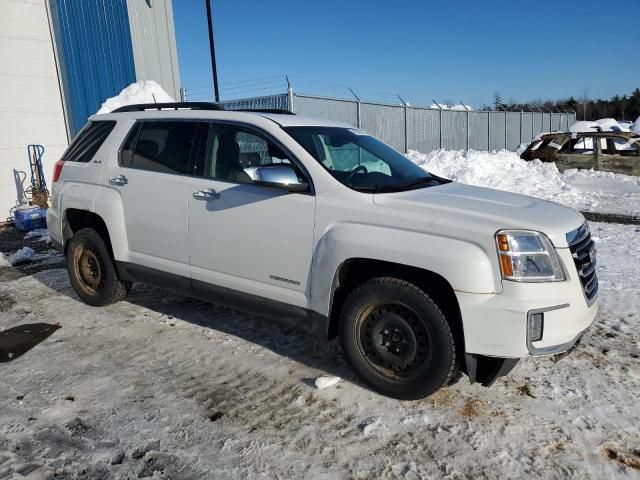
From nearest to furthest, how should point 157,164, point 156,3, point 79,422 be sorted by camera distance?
point 79,422, point 157,164, point 156,3

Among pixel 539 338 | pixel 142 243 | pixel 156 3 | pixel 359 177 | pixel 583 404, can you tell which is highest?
pixel 156 3

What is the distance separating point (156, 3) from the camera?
13117 mm

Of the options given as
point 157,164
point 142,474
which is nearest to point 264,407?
point 142,474

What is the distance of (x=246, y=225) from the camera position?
3.93 meters

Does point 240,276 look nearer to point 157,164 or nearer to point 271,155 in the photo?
point 271,155

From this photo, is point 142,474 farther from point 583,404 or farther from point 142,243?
point 583,404

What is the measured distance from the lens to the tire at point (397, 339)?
3217 millimetres

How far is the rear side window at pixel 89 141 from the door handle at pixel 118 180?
51 cm

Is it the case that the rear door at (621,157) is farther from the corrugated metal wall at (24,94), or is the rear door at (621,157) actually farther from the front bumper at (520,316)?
the corrugated metal wall at (24,94)

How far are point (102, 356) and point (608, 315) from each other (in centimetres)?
450

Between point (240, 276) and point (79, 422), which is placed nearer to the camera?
point (79, 422)

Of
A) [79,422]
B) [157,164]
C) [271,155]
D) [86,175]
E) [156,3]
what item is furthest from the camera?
[156,3]

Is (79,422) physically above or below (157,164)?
below

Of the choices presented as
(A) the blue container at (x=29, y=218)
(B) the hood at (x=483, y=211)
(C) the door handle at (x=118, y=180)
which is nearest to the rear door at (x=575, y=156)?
(B) the hood at (x=483, y=211)
